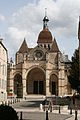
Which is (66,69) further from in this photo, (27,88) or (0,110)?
(0,110)

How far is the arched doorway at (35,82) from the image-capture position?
92.1 m

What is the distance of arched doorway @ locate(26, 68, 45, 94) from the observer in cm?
9212

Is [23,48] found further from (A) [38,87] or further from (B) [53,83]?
(B) [53,83]

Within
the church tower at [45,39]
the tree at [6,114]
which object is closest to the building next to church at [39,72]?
the church tower at [45,39]

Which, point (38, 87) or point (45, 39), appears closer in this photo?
point (38, 87)

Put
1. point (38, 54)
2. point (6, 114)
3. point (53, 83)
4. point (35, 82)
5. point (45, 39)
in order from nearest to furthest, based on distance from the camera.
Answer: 1. point (6, 114)
2. point (53, 83)
3. point (38, 54)
4. point (35, 82)
5. point (45, 39)

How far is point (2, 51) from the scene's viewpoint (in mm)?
49312

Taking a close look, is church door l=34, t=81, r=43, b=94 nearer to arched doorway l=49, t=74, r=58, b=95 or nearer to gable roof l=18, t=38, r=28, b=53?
arched doorway l=49, t=74, r=58, b=95

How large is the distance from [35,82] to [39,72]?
3633 millimetres

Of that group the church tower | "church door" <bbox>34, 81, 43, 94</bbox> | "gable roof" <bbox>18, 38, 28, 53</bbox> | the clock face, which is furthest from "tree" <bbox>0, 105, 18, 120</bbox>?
the church tower

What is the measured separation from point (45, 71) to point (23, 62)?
637 centimetres

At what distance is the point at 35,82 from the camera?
309 ft

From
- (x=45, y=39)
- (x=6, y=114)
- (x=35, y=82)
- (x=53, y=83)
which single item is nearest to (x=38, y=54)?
(x=35, y=82)

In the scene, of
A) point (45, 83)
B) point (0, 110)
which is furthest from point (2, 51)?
point (45, 83)
